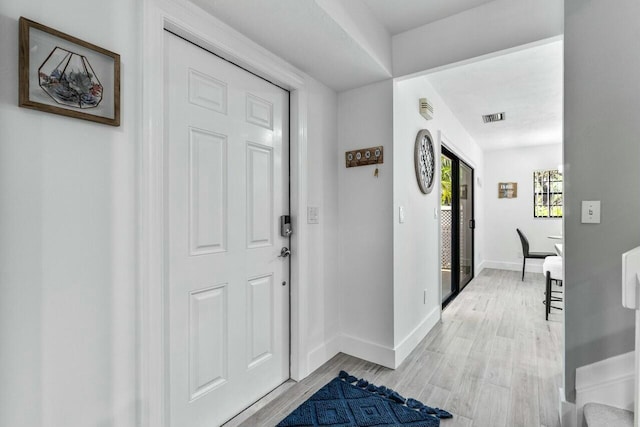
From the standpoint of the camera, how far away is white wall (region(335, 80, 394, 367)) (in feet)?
7.75

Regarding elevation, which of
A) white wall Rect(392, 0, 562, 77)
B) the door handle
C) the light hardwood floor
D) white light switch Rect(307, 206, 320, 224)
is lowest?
the light hardwood floor

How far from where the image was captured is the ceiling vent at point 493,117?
4.04m

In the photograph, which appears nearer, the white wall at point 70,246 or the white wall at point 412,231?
the white wall at point 70,246

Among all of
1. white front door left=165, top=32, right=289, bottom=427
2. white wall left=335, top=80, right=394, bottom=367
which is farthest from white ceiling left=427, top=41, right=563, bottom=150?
white front door left=165, top=32, right=289, bottom=427

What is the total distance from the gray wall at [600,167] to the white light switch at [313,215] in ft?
4.82

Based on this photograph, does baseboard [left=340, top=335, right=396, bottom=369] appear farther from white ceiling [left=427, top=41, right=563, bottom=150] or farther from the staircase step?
white ceiling [left=427, top=41, right=563, bottom=150]

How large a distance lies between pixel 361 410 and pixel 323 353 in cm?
61

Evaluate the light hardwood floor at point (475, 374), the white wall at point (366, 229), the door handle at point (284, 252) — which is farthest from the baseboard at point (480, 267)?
the door handle at point (284, 252)

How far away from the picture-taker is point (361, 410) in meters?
1.83

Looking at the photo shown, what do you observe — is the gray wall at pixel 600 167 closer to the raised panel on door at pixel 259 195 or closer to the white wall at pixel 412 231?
the white wall at pixel 412 231

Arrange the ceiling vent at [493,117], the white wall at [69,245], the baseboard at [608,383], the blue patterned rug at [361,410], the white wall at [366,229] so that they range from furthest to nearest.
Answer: the ceiling vent at [493,117] → the white wall at [366,229] → the blue patterned rug at [361,410] → the baseboard at [608,383] → the white wall at [69,245]

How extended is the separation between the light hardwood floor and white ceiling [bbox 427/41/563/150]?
2.29 meters

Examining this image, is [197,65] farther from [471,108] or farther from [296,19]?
[471,108]

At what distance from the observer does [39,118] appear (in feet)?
3.41
